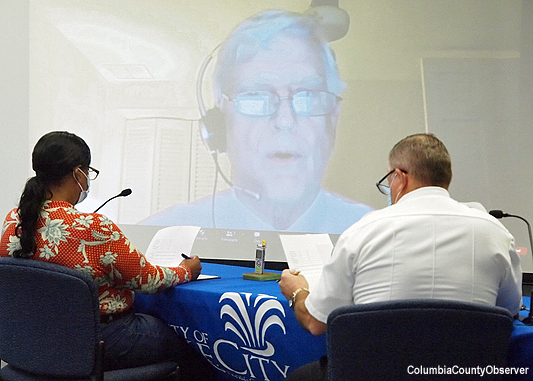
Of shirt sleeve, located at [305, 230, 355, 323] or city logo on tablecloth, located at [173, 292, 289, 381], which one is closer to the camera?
shirt sleeve, located at [305, 230, 355, 323]

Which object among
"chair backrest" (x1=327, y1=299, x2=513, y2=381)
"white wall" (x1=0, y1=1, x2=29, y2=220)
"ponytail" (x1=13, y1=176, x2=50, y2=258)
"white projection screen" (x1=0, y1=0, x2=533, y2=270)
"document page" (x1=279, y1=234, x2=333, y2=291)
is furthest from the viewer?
"white wall" (x1=0, y1=1, x2=29, y2=220)

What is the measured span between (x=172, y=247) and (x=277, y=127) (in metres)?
1.34

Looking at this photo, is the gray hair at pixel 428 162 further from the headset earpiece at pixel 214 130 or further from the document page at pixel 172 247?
the headset earpiece at pixel 214 130

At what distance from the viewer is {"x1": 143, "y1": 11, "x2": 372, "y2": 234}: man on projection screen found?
3.29 metres

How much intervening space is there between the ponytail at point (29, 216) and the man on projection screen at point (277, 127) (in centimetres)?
172

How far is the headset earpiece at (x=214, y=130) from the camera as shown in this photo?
3398mm

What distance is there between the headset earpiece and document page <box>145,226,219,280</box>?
1249mm

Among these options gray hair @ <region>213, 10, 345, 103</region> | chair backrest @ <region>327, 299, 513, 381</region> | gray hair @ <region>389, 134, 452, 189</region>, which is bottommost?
chair backrest @ <region>327, 299, 513, 381</region>

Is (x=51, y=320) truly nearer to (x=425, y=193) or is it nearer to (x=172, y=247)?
(x=172, y=247)

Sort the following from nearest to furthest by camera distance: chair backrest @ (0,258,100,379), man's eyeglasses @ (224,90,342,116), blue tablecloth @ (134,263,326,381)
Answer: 1. chair backrest @ (0,258,100,379)
2. blue tablecloth @ (134,263,326,381)
3. man's eyeglasses @ (224,90,342,116)

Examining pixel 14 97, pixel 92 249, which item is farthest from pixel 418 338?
pixel 14 97

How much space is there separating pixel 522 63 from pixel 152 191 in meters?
2.28

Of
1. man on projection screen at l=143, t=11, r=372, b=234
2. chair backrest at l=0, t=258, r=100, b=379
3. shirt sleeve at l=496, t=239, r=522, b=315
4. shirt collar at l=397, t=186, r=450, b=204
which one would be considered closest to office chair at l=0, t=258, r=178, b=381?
chair backrest at l=0, t=258, r=100, b=379

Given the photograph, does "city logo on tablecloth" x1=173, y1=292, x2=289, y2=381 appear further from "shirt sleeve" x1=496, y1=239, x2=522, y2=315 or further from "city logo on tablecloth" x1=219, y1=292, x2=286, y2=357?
"shirt sleeve" x1=496, y1=239, x2=522, y2=315
